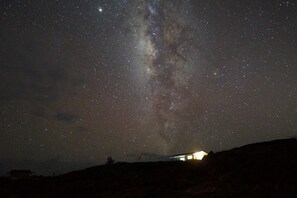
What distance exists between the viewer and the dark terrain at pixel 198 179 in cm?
2181

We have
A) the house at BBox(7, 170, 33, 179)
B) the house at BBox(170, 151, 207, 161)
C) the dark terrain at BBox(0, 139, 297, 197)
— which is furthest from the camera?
the house at BBox(170, 151, 207, 161)

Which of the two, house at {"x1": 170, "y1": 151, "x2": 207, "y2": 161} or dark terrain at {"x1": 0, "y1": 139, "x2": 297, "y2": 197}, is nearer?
dark terrain at {"x1": 0, "y1": 139, "x2": 297, "y2": 197}

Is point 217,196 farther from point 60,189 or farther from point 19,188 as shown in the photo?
point 19,188

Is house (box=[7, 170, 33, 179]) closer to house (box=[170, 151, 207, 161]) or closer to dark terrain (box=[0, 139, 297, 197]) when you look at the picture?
dark terrain (box=[0, 139, 297, 197])

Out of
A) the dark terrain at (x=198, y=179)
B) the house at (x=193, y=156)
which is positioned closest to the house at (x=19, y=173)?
the dark terrain at (x=198, y=179)

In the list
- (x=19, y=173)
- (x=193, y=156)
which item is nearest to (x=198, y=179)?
(x=19, y=173)

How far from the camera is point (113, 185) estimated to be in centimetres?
2673

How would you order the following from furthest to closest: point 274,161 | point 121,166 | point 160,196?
1. point 121,166
2. point 274,161
3. point 160,196

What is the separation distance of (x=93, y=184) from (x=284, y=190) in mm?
14503

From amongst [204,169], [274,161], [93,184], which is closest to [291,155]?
[274,161]

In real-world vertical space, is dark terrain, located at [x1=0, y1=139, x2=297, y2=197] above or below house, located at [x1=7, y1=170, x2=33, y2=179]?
below

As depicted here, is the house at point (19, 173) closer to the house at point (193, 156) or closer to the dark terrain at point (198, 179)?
the dark terrain at point (198, 179)

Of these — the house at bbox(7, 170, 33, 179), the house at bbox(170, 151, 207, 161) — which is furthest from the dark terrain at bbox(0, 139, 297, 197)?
the house at bbox(170, 151, 207, 161)

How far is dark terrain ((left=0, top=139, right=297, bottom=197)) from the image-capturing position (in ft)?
71.6
